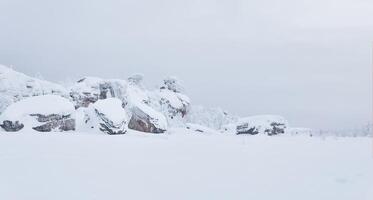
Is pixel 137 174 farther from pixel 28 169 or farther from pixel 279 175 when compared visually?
pixel 279 175

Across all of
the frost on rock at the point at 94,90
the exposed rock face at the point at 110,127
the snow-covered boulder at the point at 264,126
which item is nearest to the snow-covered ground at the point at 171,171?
the exposed rock face at the point at 110,127

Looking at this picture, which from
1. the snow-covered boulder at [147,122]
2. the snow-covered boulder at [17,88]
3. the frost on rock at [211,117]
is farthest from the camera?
the frost on rock at [211,117]

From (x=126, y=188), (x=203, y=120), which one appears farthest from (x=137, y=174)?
(x=203, y=120)

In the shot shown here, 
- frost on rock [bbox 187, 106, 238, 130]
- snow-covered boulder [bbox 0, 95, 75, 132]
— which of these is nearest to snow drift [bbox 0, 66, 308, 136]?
snow-covered boulder [bbox 0, 95, 75, 132]

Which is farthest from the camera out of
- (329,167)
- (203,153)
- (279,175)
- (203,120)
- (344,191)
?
(203,120)

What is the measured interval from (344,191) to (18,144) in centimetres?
825

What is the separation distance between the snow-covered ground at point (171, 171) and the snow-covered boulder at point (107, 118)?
393 cm

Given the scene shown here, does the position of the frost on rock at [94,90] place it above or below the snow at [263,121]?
above

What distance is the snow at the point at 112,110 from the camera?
18547 mm

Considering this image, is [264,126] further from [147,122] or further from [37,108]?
[37,108]

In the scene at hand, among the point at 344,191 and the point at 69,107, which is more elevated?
the point at 69,107

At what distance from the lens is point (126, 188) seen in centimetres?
1015

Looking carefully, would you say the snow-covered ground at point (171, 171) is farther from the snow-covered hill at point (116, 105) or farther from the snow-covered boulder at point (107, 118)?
the snow-covered hill at point (116, 105)

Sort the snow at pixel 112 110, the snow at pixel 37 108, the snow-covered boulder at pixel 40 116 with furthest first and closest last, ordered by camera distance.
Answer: the snow at pixel 112 110 → the snow at pixel 37 108 → the snow-covered boulder at pixel 40 116
